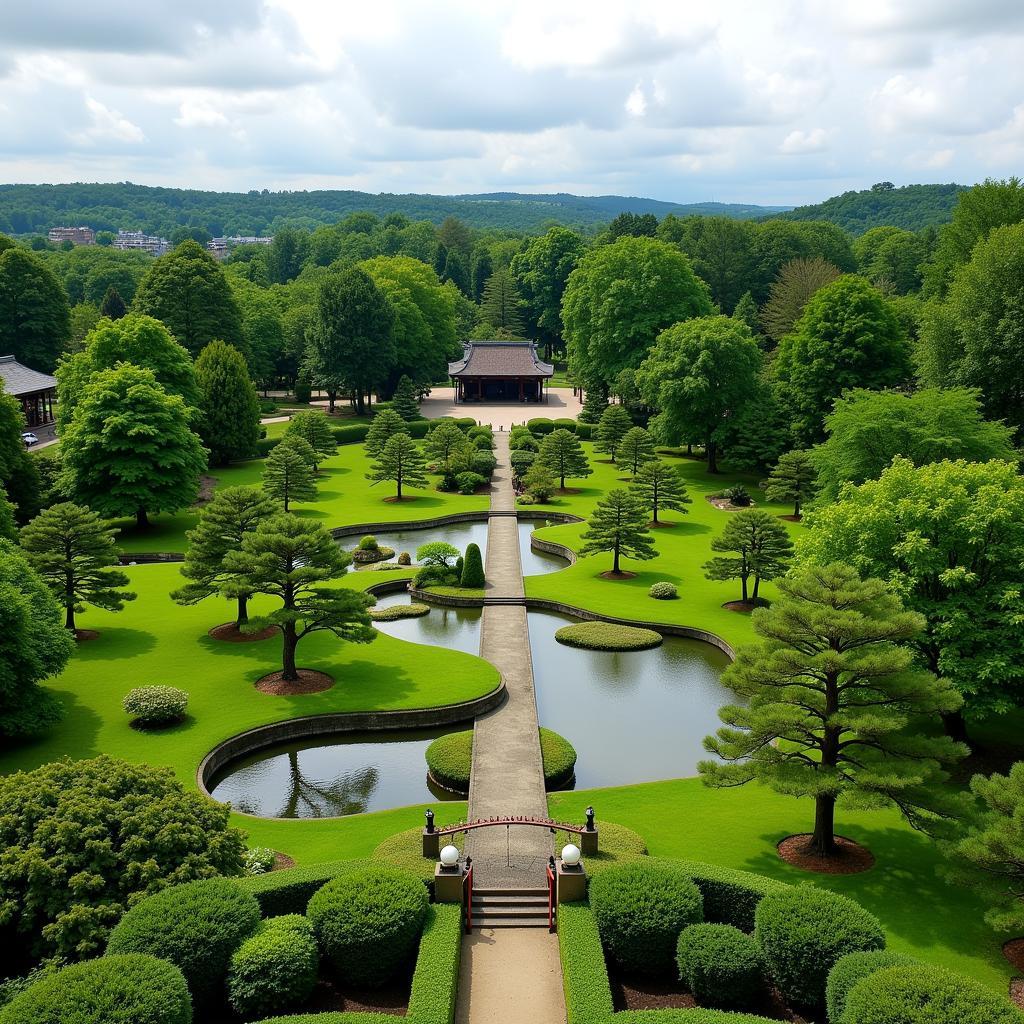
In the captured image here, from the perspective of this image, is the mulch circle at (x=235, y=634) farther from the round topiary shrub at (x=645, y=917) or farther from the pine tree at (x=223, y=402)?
the pine tree at (x=223, y=402)

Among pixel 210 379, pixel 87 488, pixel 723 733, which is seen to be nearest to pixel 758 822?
pixel 723 733

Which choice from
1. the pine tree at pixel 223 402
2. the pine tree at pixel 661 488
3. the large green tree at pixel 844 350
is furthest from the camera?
the pine tree at pixel 223 402

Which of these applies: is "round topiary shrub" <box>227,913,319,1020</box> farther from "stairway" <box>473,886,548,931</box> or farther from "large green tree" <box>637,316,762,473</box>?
"large green tree" <box>637,316,762,473</box>

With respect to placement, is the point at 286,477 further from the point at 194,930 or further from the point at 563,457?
the point at 194,930

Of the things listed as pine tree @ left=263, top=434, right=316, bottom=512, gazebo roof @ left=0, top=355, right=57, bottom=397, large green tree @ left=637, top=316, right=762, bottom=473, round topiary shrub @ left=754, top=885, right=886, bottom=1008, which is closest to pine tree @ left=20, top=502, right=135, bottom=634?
pine tree @ left=263, top=434, right=316, bottom=512

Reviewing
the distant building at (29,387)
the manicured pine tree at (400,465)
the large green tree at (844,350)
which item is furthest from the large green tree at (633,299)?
the distant building at (29,387)

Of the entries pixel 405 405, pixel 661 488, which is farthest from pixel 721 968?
pixel 405 405
